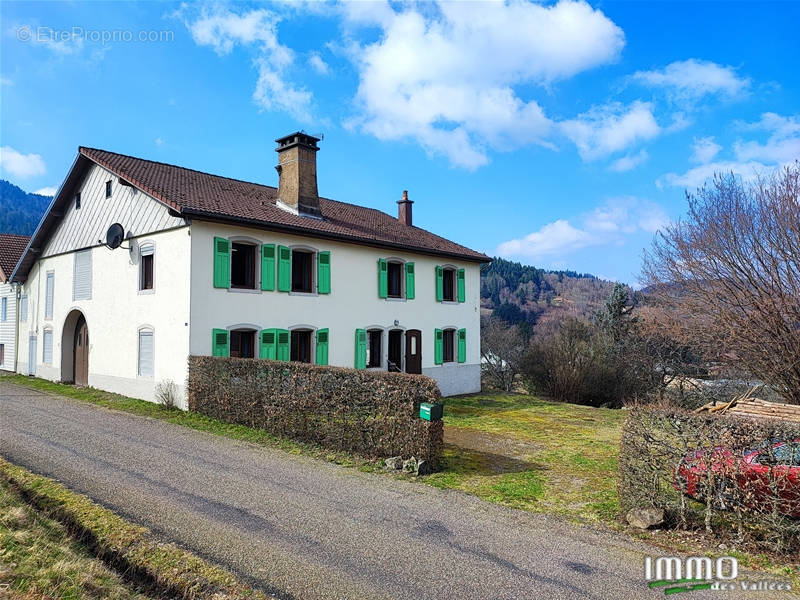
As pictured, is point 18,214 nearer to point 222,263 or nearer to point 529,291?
point 529,291

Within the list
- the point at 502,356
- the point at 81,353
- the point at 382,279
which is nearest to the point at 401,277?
the point at 382,279

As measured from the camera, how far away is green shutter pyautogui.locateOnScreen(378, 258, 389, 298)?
739 inches

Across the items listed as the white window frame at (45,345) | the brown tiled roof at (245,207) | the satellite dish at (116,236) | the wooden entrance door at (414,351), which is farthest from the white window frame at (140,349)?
the wooden entrance door at (414,351)

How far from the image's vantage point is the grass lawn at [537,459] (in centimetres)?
747

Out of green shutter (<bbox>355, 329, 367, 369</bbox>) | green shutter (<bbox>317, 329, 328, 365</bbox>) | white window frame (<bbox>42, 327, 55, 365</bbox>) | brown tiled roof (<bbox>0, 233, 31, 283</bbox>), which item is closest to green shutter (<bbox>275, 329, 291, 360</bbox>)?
green shutter (<bbox>317, 329, 328, 365</bbox>)

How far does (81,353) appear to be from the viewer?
63.0 feet

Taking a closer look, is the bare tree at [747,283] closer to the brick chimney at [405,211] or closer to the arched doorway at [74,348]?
the brick chimney at [405,211]

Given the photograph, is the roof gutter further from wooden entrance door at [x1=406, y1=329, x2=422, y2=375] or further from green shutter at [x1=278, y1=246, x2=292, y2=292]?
wooden entrance door at [x1=406, y1=329, x2=422, y2=375]

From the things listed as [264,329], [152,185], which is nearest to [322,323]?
[264,329]

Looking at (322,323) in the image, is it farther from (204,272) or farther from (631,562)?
(631,562)

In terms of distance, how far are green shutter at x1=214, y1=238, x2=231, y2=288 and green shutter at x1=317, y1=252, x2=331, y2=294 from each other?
3.02m

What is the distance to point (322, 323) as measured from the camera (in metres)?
16.8

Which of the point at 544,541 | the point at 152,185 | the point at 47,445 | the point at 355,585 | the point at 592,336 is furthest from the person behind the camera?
the point at 592,336

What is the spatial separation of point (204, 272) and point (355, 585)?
10981mm
